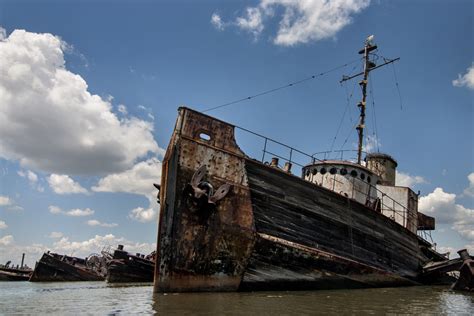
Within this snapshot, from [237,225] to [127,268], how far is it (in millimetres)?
12122

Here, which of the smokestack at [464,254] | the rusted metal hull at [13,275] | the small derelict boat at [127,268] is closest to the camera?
the smokestack at [464,254]

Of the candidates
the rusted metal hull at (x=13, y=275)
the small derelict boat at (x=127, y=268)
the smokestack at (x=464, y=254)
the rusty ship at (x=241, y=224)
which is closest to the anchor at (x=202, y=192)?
the rusty ship at (x=241, y=224)

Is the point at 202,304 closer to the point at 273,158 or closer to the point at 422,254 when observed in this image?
the point at 273,158

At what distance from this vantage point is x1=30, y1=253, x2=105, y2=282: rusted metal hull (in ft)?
80.4

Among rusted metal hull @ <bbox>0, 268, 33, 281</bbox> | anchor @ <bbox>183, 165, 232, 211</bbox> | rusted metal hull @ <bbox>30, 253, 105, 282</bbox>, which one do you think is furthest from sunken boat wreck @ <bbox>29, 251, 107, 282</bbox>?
anchor @ <bbox>183, 165, 232, 211</bbox>

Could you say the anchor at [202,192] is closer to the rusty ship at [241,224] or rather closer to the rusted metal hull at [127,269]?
the rusty ship at [241,224]

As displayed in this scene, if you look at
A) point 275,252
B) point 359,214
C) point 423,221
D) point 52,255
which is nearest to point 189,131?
point 275,252

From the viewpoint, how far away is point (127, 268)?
20.8m

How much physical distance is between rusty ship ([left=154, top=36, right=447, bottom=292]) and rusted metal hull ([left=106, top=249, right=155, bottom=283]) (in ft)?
33.9

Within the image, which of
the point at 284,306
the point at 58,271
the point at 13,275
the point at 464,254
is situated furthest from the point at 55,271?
the point at 464,254

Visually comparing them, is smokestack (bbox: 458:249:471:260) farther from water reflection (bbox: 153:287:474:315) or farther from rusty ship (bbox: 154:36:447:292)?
water reflection (bbox: 153:287:474:315)

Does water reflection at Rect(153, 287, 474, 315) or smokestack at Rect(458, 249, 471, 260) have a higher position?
smokestack at Rect(458, 249, 471, 260)

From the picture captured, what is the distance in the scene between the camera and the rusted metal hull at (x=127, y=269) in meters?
20.6

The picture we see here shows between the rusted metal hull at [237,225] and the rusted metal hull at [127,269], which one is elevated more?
the rusted metal hull at [237,225]
